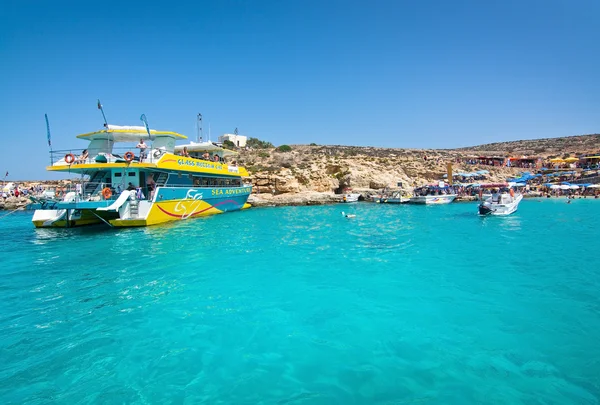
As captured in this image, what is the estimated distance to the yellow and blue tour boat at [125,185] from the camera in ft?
63.1

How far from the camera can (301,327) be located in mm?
6383

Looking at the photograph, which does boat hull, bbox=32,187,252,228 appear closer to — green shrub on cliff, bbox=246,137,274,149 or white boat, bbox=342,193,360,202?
white boat, bbox=342,193,360,202

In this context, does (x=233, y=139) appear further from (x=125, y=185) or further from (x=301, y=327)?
(x=301, y=327)

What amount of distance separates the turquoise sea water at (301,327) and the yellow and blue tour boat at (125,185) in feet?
21.0

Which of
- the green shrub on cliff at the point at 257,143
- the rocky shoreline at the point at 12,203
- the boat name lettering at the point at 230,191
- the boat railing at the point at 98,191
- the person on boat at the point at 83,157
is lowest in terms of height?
the rocky shoreline at the point at 12,203

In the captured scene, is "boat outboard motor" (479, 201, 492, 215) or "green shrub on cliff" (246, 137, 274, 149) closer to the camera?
"boat outboard motor" (479, 201, 492, 215)

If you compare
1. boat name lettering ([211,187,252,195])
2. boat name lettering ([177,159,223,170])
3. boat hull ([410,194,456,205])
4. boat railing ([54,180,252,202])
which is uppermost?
boat name lettering ([177,159,223,170])

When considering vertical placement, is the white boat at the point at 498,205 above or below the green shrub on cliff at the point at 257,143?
below

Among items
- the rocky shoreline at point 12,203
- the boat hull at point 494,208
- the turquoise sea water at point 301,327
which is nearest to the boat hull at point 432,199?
the boat hull at point 494,208

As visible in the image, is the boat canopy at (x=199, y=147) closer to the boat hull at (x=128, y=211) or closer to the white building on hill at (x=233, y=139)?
the boat hull at (x=128, y=211)

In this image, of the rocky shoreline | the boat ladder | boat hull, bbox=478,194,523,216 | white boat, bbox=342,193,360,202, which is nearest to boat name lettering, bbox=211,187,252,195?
the boat ladder

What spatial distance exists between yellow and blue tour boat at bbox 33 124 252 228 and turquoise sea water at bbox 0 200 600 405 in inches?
252

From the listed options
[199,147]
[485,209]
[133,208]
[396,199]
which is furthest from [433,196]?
[133,208]

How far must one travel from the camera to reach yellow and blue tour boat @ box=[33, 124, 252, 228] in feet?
63.1
